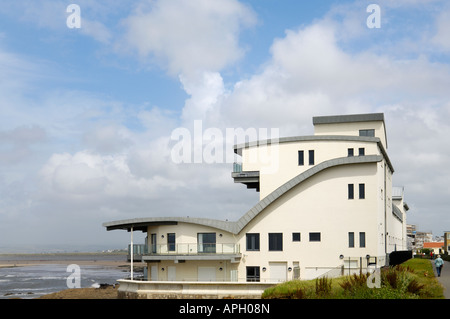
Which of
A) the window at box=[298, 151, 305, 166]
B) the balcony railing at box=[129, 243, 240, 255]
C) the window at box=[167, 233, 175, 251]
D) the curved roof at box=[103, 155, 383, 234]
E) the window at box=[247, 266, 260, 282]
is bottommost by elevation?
the window at box=[247, 266, 260, 282]

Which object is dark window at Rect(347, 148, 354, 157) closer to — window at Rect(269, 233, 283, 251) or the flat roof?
the flat roof

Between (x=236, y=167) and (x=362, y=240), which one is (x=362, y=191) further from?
(x=236, y=167)

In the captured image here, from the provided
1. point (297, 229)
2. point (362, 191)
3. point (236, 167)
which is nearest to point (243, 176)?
point (236, 167)

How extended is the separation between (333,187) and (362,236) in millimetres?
4237

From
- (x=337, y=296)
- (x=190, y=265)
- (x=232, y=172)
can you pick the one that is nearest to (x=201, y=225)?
(x=190, y=265)

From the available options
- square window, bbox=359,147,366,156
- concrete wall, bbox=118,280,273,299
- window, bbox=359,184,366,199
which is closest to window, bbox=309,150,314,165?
square window, bbox=359,147,366,156

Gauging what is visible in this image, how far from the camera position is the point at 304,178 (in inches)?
1704

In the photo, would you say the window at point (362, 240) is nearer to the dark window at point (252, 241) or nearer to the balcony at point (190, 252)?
the dark window at point (252, 241)

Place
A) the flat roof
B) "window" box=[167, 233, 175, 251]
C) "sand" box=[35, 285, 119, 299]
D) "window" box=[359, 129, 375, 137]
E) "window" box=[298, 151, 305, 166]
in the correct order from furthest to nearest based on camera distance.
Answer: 1. "sand" box=[35, 285, 119, 299]
2. "window" box=[359, 129, 375, 137]
3. the flat roof
4. "window" box=[298, 151, 305, 166]
5. "window" box=[167, 233, 175, 251]

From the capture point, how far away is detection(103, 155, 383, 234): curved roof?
42625 millimetres

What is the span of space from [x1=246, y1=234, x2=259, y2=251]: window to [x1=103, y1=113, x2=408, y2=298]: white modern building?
0.08 metres

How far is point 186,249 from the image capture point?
4416 cm

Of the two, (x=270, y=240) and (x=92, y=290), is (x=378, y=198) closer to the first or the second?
(x=270, y=240)

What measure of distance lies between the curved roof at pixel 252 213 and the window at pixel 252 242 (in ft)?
3.43
